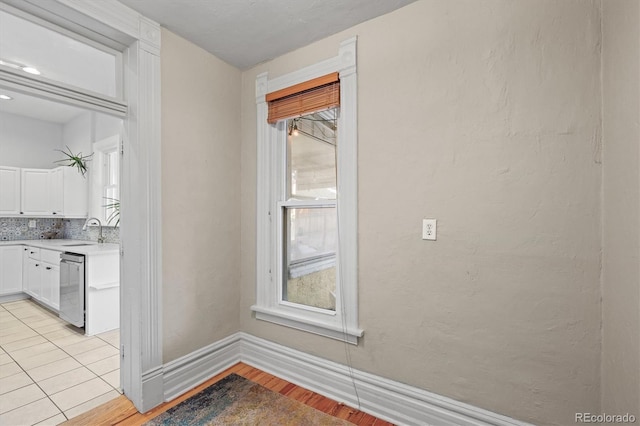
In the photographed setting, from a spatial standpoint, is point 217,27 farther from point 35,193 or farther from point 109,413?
point 35,193

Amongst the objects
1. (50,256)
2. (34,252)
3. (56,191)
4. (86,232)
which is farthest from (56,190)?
(50,256)

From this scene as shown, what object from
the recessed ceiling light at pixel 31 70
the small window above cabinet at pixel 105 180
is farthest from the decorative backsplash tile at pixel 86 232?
the recessed ceiling light at pixel 31 70

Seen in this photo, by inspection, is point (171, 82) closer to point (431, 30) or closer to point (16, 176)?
point (431, 30)

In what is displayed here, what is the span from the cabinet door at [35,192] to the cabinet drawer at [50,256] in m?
1.07

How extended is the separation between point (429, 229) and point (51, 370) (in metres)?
3.31

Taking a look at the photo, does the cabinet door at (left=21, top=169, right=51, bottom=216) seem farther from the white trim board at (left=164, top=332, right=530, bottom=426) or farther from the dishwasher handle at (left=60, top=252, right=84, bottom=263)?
the white trim board at (left=164, top=332, right=530, bottom=426)

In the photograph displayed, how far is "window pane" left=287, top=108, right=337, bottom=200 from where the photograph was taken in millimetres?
2303

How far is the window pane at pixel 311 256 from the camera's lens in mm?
2285

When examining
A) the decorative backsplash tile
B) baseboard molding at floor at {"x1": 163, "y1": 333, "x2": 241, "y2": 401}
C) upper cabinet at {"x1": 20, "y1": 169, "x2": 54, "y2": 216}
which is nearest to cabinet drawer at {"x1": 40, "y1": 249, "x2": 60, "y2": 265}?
the decorative backsplash tile

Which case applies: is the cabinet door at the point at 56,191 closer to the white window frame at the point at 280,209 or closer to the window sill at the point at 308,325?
the white window frame at the point at 280,209

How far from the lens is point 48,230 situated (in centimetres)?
511

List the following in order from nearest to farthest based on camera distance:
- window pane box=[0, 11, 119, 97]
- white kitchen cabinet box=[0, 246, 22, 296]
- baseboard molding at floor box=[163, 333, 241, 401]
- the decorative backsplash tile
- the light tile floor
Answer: window pane box=[0, 11, 119, 97] < the light tile floor < baseboard molding at floor box=[163, 333, 241, 401] < the decorative backsplash tile < white kitchen cabinet box=[0, 246, 22, 296]

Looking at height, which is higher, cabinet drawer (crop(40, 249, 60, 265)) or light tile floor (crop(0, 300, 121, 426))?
cabinet drawer (crop(40, 249, 60, 265))

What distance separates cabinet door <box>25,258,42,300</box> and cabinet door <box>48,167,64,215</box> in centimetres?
86
